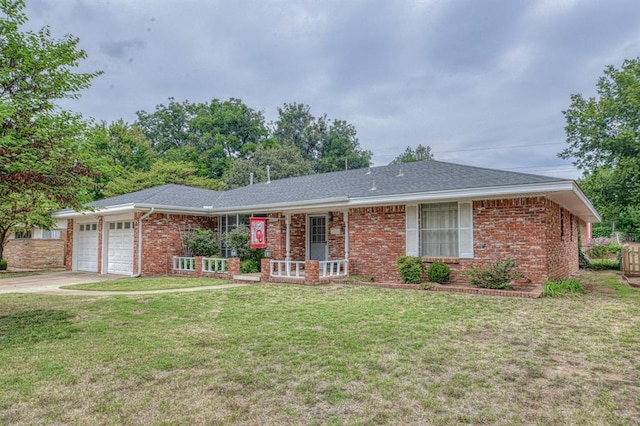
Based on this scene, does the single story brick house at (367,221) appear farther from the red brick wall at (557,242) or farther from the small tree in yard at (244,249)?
the small tree in yard at (244,249)

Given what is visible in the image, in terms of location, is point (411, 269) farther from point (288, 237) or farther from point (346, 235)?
point (288, 237)

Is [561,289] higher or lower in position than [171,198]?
lower

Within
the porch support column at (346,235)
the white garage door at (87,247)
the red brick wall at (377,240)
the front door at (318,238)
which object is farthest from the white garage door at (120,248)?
the red brick wall at (377,240)

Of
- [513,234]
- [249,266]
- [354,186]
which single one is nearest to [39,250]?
[249,266]

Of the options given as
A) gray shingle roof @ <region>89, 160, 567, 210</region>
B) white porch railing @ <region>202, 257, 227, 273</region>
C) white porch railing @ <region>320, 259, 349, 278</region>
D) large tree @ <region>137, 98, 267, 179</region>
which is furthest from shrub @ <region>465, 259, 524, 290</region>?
large tree @ <region>137, 98, 267, 179</region>

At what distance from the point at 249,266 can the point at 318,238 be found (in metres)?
2.82

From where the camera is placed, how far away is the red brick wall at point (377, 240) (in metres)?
12.7

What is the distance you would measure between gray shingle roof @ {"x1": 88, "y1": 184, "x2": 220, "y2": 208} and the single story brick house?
69 mm

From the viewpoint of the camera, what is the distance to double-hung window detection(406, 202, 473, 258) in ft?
37.7

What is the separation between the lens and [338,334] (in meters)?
6.16

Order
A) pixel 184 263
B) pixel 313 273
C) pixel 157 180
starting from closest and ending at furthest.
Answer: pixel 313 273 → pixel 184 263 → pixel 157 180

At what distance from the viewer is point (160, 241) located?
1622cm

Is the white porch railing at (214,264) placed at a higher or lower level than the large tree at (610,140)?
lower

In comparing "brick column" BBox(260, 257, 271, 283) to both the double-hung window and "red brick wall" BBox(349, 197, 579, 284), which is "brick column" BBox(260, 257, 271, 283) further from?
the double-hung window
